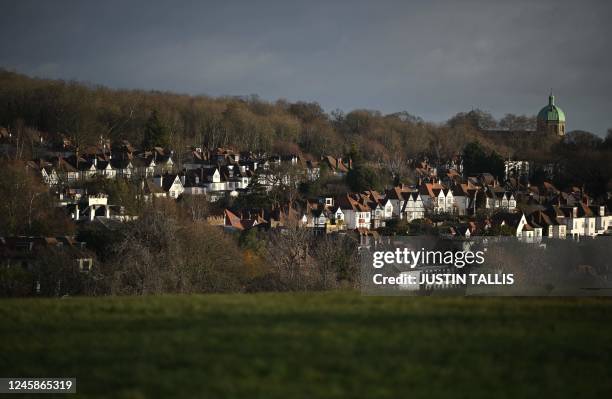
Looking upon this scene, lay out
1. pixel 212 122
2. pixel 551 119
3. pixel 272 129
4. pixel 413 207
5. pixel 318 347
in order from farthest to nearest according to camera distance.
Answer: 1. pixel 551 119
2. pixel 272 129
3. pixel 212 122
4. pixel 413 207
5. pixel 318 347

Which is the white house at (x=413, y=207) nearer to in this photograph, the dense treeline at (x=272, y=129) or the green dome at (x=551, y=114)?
the dense treeline at (x=272, y=129)

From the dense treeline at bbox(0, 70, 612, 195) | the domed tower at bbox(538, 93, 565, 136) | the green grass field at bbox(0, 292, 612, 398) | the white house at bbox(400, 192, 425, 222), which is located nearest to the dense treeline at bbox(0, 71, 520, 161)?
the dense treeline at bbox(0, 70, 612, 195)

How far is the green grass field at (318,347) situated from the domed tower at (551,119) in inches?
4745

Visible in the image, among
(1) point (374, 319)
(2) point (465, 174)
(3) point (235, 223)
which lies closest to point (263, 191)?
(3) point (235, 223)

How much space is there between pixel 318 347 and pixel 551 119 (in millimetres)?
127121

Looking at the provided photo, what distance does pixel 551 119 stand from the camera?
130m

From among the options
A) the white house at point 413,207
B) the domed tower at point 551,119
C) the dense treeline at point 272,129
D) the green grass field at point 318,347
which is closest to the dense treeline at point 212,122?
the dense treeline at point 272,129

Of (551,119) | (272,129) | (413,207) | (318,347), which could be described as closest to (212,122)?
(272,129)

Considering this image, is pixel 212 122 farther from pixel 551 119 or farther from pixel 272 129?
pixel 551 119

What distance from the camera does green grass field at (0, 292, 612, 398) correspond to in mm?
7984

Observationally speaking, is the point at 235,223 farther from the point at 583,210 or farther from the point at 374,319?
the point at 374,319

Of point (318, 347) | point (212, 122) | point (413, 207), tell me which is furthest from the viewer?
point (212, 122)

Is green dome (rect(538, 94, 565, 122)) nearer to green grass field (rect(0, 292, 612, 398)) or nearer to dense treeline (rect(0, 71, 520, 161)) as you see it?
dense treeline (rect(0, 71, 520, 161))

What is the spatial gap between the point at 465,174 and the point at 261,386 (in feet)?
269
